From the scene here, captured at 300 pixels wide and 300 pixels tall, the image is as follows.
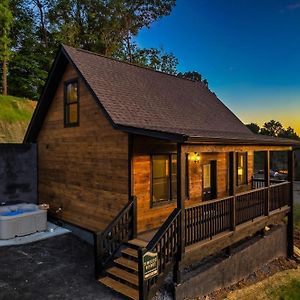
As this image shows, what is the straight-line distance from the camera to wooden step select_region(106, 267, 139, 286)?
665 cm

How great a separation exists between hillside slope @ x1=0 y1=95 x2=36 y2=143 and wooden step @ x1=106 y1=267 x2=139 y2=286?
14.0m

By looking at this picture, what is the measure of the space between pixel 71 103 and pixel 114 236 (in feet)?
17.5

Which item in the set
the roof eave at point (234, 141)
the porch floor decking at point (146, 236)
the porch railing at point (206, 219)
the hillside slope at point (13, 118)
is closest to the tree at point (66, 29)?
the hillside slope at point (13, 118)

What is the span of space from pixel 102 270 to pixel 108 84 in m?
5.85

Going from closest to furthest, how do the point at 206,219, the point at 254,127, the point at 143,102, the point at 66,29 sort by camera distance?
1. the point at 206,219
2. the point at 143,102
3. the point at 66,29
4. the point at 254,127

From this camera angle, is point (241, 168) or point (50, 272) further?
point (241, 168)

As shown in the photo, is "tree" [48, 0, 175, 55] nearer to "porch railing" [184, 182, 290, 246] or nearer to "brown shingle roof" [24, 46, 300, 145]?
"brown shingle roof" [24, 46, 300, 145]

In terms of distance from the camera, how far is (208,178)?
40.2 ft

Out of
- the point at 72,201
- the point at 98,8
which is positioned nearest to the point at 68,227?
the point at 72,201

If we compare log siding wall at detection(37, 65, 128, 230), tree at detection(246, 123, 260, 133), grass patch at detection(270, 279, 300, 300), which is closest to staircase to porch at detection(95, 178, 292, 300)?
log siding wall at detection(37, 65, 128, 230)

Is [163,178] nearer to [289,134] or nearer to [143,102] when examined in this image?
[143,102]

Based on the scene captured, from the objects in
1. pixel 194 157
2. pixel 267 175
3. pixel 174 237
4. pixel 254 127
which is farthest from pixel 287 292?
pixel 254 127

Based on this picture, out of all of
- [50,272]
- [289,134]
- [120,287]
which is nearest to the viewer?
[120,287]

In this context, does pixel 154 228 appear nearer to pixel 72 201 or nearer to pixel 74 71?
pixel 72 201
